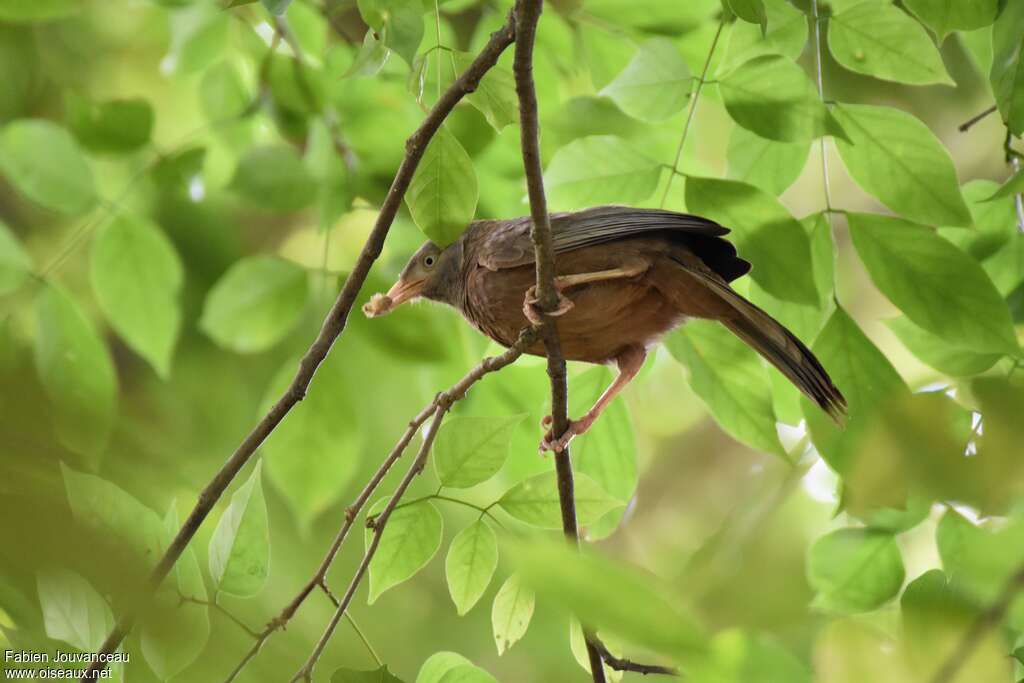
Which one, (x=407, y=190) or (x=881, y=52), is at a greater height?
(x=881, y=52)

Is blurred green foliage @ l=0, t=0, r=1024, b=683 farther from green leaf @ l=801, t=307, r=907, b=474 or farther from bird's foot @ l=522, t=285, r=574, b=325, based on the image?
bird's foot @ l=522, t=285, r=574, b=325

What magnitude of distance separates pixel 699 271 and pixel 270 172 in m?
1.72

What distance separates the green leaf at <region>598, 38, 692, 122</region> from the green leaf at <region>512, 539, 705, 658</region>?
219 cm

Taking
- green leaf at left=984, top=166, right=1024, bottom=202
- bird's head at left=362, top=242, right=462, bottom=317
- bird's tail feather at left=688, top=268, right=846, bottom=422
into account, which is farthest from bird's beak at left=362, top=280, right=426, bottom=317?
green leaf at left=984, top=166, right=1024, bottom=202

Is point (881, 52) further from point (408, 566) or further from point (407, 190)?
point (408, 566)

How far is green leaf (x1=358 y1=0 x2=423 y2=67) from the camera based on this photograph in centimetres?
219

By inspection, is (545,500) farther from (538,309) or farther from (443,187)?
(443,187)

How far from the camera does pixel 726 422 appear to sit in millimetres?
2885

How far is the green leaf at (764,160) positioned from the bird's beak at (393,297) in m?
1.35

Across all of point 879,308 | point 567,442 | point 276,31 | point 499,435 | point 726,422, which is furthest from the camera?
point 879,308

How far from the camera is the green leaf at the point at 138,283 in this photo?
344cm

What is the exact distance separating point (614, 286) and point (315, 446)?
115 cm

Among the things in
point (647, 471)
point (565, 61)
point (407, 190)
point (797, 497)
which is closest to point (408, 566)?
point (407, 190)

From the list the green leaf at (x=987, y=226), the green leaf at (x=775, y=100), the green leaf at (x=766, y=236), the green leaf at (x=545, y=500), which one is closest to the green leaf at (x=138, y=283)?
the green leaf at (x=545, y=500)
